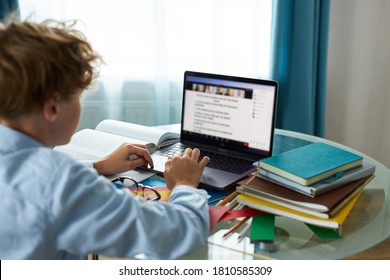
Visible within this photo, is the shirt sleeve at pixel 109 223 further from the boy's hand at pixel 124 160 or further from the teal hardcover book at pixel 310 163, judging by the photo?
the boy's hand at pixel 124 160

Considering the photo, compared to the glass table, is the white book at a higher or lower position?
higher

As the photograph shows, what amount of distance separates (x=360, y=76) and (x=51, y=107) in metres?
2.20

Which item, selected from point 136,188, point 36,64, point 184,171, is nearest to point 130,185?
point 136,188

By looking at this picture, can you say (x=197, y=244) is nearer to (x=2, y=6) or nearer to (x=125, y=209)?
(x=125, y=209)

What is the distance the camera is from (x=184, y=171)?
1231mm

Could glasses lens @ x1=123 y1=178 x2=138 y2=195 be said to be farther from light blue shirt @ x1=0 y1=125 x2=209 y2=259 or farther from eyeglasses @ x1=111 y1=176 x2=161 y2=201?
light blue shirt @ x1=0 y1=125 x2=209 y2=259

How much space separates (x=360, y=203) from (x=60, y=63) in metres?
0.82

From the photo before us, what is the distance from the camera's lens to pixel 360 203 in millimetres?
1288

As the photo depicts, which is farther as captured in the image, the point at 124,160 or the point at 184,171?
the point at 124,160

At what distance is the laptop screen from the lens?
1.54 meters

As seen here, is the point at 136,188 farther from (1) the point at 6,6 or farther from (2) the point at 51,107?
(1) the point at 6,6

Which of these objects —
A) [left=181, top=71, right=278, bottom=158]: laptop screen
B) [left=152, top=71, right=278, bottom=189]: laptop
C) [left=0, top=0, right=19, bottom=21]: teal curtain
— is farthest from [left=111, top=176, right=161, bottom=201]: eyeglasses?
[left=0, top=0, right=19, bottom=21]: teal curtain

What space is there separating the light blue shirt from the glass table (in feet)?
0.57

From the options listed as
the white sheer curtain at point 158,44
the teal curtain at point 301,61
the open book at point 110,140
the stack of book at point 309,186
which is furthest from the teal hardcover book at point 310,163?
the white sheer curtain at point 158,44
